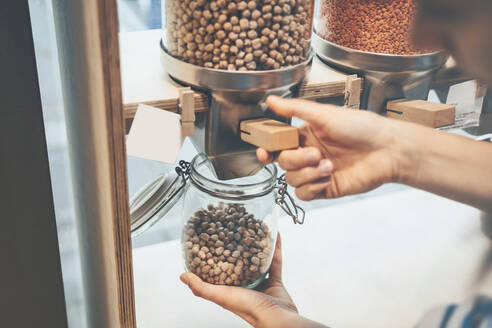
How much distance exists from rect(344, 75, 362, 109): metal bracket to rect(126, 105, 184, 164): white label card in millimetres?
296

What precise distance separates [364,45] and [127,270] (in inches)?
19.7

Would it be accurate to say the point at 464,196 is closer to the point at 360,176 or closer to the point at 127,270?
the point at 360,176

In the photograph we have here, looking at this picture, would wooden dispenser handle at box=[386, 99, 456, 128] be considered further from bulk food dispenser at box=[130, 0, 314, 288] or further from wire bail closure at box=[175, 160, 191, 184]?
wire bail closure at box=[175, 160, 191, 184]

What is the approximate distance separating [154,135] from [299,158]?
0.20 metres

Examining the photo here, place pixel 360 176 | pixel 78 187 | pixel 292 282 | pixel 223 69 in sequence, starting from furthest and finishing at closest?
pixel 292 282, pixel 78 187, pixel 360 176, pixel 223 69

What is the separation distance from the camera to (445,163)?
714 mm

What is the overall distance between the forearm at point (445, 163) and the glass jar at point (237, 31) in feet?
0.72

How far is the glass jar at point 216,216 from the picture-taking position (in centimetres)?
77

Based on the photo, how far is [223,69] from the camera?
24.4 inches

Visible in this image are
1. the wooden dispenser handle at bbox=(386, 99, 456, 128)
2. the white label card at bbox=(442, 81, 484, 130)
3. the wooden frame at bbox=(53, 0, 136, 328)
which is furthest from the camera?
the white label card at bbox=(442, 81, 484, 130)

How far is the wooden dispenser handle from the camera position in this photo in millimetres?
748

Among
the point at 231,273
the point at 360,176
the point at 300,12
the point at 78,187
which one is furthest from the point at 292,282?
the point at 300,12

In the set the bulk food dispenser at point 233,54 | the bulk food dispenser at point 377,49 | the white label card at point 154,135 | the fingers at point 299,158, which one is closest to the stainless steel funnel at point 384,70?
the bulk food dispenser at point 377,49

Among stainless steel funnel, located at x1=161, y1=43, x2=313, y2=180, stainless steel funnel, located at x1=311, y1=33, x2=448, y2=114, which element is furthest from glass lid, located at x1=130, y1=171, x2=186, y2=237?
stainless steel funnel, located at x1=311, y1=33, x2=448, y2=114
